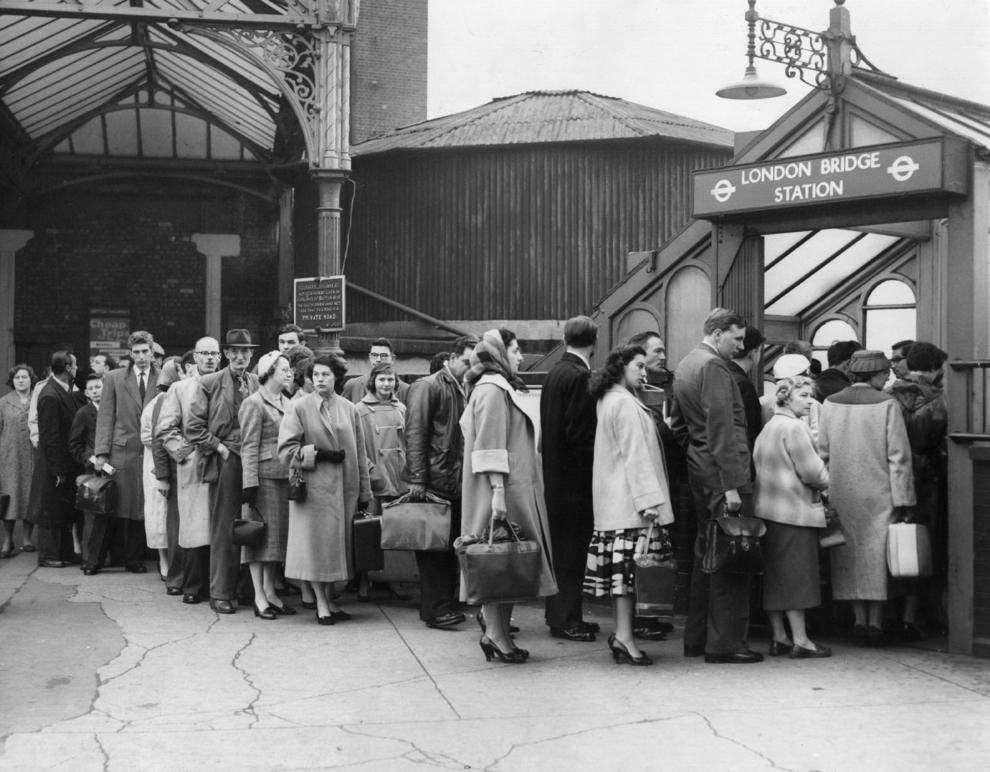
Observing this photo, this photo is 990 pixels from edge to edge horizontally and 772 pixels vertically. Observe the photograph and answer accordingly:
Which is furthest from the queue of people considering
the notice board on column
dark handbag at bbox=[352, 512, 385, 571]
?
the notice board on column

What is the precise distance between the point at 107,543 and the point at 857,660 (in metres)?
6.57

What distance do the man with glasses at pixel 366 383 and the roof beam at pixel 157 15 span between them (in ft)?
20.3

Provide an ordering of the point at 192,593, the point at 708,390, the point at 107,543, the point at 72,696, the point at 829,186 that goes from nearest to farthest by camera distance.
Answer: the point at 72,696
the point at 708,390
the point at 829,186
the point at 192,593
the point at 107,543

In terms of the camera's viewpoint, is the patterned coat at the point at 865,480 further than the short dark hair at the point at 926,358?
No

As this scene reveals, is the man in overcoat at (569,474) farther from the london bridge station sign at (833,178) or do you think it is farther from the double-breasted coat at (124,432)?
the double-breasted coat at (124,432)

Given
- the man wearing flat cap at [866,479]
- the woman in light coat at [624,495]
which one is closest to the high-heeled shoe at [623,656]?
the woman in light coat at [624,495]

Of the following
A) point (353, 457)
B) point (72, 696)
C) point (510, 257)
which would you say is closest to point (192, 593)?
point (353, 457)

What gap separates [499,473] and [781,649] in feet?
6.43

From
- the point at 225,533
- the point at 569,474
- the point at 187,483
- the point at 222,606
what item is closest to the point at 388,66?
the point at 187,483

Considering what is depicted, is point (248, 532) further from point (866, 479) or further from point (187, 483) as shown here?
point (866, 479)

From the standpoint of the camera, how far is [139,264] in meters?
22.6

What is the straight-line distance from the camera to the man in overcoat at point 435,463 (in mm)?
7887

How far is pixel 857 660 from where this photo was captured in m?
6.81

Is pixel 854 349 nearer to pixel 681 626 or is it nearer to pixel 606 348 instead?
pixel 681 626
